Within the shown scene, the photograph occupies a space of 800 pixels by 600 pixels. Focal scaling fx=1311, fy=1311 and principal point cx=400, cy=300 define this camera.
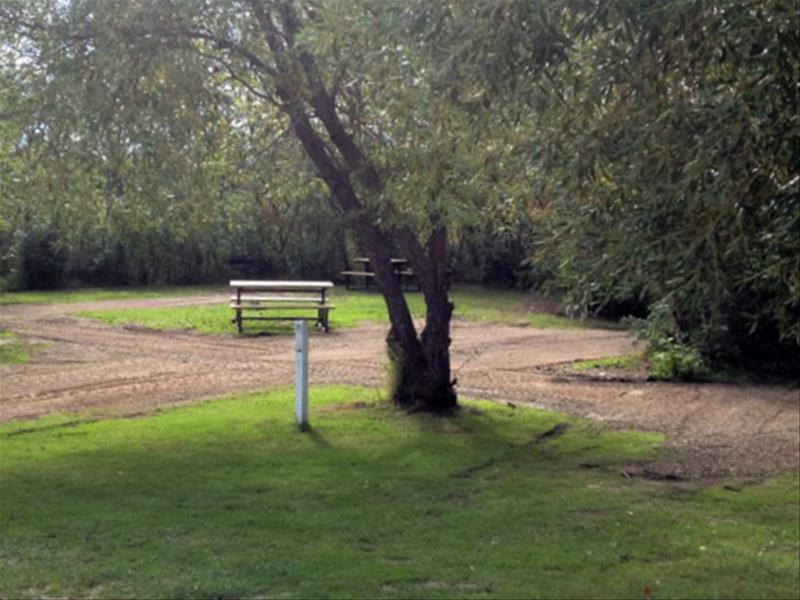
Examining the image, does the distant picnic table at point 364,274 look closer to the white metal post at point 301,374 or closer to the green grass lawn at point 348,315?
the green grass lawn at point 348,315

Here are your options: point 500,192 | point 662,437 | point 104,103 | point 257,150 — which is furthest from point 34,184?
point 662,437

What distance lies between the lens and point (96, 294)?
33.9 metres

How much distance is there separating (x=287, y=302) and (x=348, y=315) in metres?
2.44

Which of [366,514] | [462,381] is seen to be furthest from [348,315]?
[366,514]

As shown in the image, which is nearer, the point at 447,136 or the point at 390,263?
the point at 447,136

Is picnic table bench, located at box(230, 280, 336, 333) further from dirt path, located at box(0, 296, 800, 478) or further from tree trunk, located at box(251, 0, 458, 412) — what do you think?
tree trunk, located at box(251, 0, 458, 412)

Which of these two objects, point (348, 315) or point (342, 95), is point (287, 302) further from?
point (342, 95)

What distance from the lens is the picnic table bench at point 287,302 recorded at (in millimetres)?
24891

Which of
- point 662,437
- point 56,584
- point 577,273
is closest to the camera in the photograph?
point 577,273

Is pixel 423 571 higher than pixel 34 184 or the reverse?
the reverse

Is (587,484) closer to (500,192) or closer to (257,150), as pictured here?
(500,192)

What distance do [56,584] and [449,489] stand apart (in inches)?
170

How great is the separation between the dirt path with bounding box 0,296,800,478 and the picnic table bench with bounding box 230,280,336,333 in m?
0.64

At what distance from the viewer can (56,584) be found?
7953mm
